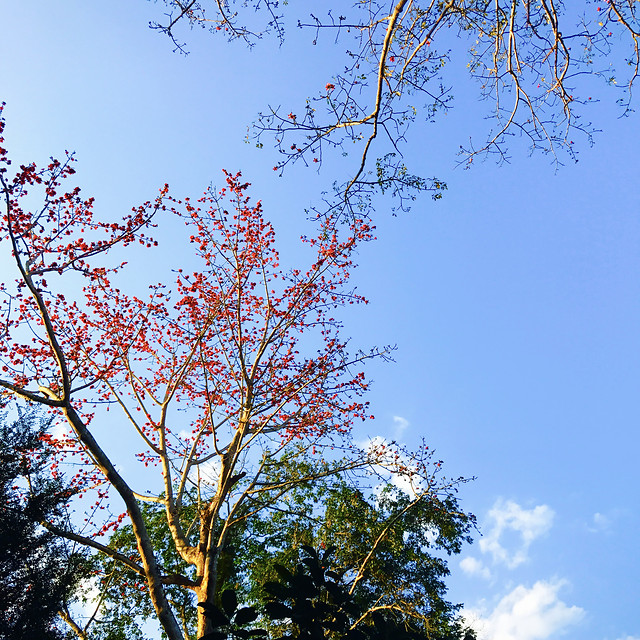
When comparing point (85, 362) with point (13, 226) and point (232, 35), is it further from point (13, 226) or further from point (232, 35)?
point (232, 35)

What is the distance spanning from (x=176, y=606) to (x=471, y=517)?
703cm

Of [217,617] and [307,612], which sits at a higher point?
[307,612]

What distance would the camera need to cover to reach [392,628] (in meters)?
2.54

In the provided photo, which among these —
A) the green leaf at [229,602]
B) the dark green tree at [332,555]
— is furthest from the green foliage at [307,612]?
the dark green tree at [332,555]

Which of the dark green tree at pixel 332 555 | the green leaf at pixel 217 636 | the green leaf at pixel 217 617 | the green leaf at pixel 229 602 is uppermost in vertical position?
the dark green tree at pixel 332 555

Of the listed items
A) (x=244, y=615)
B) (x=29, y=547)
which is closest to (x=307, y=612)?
(x=244, y=615)

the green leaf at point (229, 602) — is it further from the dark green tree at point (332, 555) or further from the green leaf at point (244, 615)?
the dark green tree at point (332, 555)

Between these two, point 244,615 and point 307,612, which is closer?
point 244,615

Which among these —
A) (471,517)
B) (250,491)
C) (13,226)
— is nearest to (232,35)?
(13,226)

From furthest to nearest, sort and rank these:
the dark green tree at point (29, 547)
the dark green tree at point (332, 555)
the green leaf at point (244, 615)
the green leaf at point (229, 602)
Answer: the dark green tree at point (332, 555), the dark green tree at point (29, 547), the green leaf at point (229, 602), the green leaf at point (244, 615)

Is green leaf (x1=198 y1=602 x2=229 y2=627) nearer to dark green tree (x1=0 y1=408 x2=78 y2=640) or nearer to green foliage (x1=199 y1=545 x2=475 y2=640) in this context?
green foliage (x1=199 y1=545 x2=475 y2=640)

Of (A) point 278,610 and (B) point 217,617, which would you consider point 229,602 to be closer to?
(B) point 217,617

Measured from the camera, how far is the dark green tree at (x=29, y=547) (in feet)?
12.1

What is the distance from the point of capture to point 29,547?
388cm
